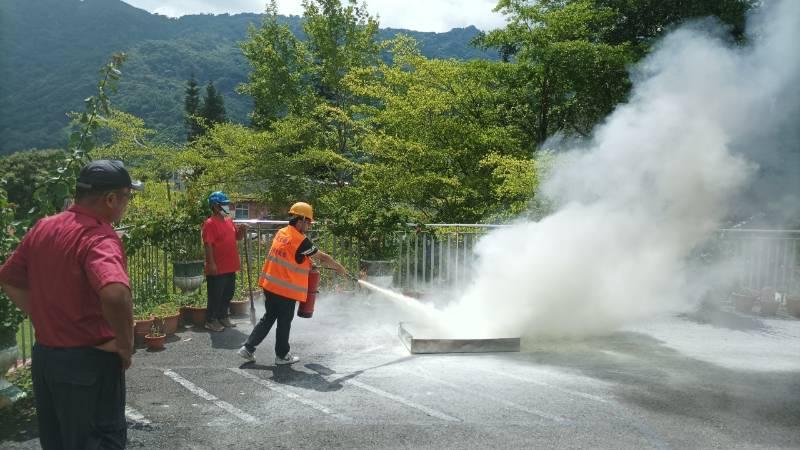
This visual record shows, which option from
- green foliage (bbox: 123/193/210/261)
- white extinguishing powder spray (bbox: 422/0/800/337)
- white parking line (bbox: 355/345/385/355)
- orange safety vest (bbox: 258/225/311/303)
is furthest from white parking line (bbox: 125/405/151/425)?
white extinguishing powder spray (bbox: 422/0/800/337)

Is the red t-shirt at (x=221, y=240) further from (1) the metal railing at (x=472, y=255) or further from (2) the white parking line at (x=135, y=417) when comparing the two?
(1) the metal railing at (x=472, y=255)

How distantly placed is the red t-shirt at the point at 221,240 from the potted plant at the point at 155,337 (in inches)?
41.0

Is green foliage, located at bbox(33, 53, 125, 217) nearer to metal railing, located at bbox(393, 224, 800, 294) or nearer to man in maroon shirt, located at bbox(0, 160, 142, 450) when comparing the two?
man in maroon shirt, located at bbox(0, 160, 142, 450)

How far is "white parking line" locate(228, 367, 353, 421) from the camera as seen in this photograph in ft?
17.2

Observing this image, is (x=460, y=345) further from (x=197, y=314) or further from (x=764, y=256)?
(x=764, y=256)

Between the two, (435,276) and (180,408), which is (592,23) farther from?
(180,408)

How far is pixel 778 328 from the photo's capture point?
8953 millimetres

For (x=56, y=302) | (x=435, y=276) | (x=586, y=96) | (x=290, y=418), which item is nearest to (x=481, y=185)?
(x=586, y=96)

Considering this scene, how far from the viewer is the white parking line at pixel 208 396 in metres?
5.18

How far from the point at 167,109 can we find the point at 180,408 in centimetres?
12218

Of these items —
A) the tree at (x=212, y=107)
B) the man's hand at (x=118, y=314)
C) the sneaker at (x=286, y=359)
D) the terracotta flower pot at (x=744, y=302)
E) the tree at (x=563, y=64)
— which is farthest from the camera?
the tree at (x=212, y=107)

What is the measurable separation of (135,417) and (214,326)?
10.1 feet

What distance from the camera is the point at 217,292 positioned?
8.23m

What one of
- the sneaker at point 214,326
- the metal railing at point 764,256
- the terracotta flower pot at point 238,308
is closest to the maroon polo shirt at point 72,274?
the sneaker at point 214,326
